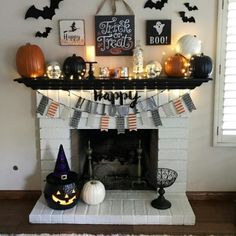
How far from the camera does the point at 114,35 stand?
109 inches

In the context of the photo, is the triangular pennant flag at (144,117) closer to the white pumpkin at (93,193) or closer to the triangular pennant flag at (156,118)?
the triangular pennant flag at (156,118)

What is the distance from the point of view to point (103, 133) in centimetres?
319

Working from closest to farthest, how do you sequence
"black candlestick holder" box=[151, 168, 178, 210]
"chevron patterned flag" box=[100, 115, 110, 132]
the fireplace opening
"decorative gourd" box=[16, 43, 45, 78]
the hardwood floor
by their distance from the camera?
the hardwood floor, "decorative gourd" box=[16, 43, 45, 78], "black candlestick holder" box=[151, 168, 178, 210], "chevron patterned flag" box=[100, 115, 110, 132], the fireplace opening

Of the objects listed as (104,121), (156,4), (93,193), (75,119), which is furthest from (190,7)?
(93,193)

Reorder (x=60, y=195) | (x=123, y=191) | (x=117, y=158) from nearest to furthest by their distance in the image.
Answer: (x=60, y=195), (x=123, y=191), (x=117, y=158)

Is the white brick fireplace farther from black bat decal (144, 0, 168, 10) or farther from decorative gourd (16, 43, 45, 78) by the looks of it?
black bat decal (144, 0, 168, 10)

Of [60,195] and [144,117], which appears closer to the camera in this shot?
[60,195]

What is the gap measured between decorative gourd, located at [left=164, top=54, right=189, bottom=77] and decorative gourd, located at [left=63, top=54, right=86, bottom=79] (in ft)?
2.21

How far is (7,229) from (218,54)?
2170mm

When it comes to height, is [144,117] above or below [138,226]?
above

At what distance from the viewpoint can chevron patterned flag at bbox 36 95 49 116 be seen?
2.84 m

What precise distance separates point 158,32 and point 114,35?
36 cm

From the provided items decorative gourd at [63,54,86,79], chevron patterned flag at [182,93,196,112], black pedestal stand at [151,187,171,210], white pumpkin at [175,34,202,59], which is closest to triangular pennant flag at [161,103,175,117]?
chevron patterned flag at [182,93,196,112]

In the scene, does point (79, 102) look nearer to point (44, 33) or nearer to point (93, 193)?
point (44, 33)
